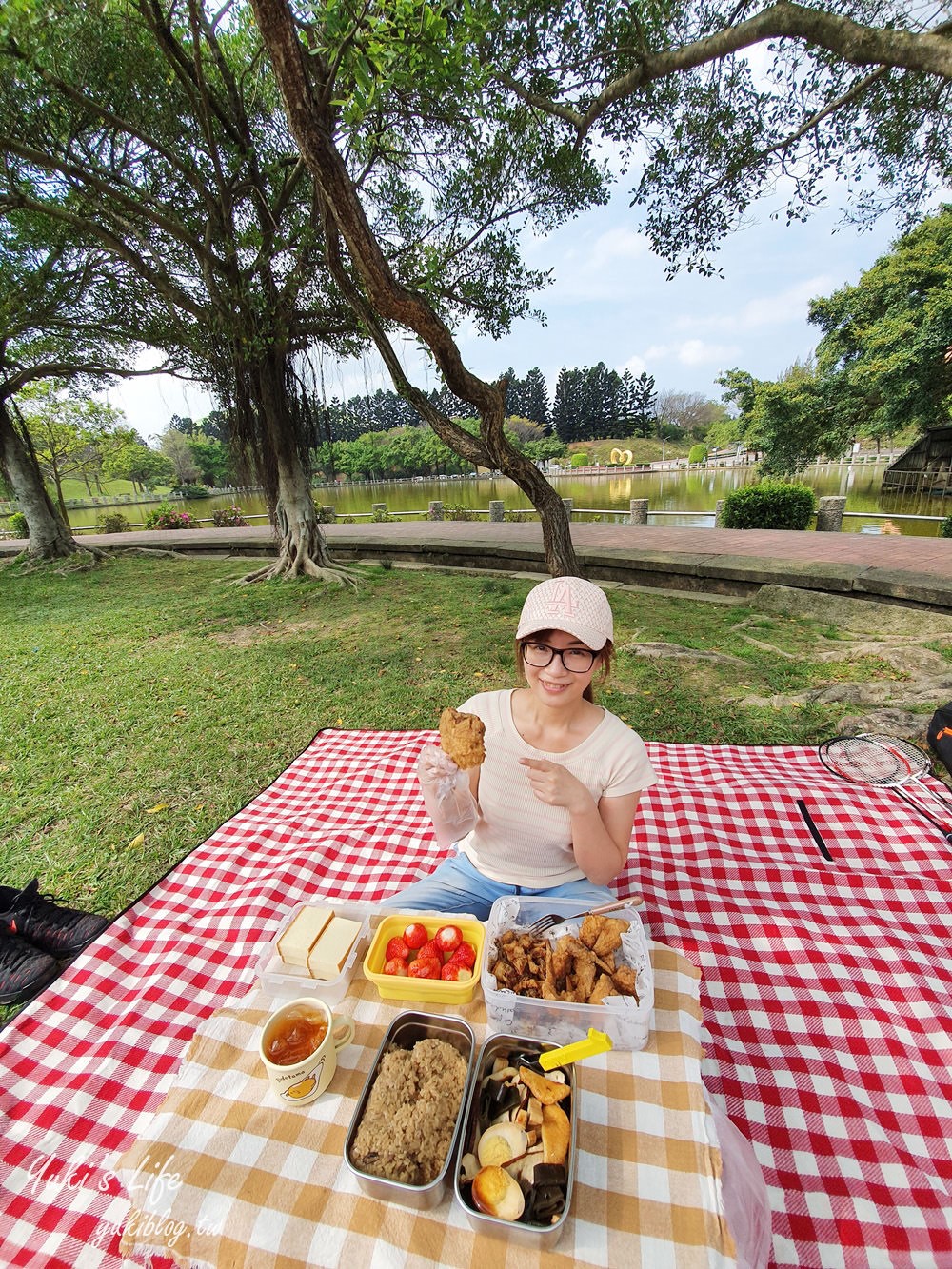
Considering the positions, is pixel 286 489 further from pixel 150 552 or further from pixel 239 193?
pixel 150 552

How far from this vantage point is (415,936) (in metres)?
1.40

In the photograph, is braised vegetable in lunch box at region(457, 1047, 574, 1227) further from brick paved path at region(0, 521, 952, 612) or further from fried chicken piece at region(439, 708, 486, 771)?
brick paved path at region(0, 521, 952, 612)

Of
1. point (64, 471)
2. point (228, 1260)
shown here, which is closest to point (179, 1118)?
point (228, 1260)

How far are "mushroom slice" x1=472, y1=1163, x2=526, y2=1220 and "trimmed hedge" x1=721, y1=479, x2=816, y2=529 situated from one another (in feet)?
48.3

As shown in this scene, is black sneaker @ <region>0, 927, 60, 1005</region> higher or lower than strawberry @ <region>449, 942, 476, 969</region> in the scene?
lower

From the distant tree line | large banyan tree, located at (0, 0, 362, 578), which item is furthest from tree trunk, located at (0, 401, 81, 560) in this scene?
the distant tree line

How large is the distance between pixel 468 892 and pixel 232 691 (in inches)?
167

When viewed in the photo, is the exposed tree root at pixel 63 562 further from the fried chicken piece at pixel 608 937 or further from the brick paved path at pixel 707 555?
the fried chicken piece at pixel 608 937

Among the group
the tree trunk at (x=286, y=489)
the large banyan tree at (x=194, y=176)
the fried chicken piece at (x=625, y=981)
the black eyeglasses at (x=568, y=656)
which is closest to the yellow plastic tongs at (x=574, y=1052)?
the fried chicken piece at (x=625, y=981)

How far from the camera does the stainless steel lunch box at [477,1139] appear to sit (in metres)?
0.89

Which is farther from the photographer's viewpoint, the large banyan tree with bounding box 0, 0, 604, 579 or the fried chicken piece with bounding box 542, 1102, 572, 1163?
the large banyan tree with bounding box 0, 0, 604, 579

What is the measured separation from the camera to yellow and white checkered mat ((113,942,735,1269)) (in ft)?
3.01

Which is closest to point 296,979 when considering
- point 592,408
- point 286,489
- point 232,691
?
point 232,691

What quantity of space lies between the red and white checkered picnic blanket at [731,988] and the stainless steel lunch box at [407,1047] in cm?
86
